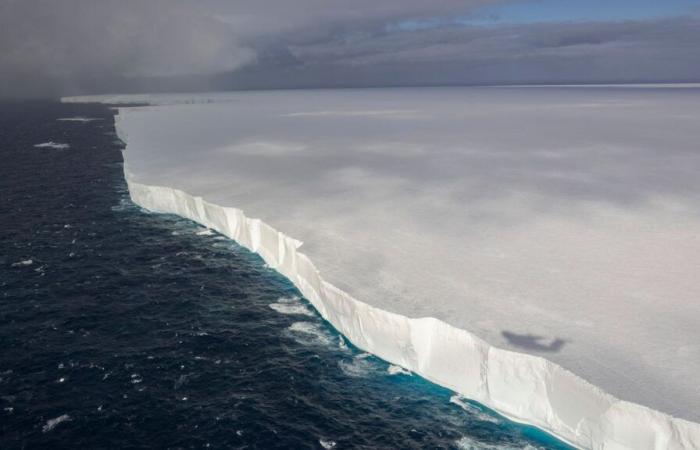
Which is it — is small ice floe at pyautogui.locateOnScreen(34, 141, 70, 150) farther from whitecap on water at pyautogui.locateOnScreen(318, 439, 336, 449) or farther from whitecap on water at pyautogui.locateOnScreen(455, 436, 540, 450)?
whitecap on water at pyautogui.locateOnScreen(455, 436, 540, 450)

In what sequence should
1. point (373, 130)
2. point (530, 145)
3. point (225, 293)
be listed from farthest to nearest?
point (373, 130), point (530, 145), point (225, 293)

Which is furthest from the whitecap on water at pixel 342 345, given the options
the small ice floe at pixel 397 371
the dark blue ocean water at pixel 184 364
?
the small ice floe at pixel 397 371

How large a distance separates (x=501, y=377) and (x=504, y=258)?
6073 millimetres

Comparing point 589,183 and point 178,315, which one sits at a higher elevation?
point 589,183

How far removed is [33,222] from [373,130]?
123ft

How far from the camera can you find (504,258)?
62.1 ft

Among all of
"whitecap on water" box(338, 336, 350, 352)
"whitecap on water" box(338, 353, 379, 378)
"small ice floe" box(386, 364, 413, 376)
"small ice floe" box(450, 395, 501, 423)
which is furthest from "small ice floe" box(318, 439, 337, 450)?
"whitecap on water" box(338, 336, 350, 352)

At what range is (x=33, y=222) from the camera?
99.9 ft

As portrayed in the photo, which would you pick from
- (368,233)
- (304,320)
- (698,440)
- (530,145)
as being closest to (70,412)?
(304,320)

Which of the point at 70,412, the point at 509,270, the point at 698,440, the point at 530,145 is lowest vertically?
the point at 70,412

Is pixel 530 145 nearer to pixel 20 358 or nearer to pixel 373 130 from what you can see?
pixel 373 130

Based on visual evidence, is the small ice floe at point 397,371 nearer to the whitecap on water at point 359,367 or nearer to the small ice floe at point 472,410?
the whitecap on water at point 359,367

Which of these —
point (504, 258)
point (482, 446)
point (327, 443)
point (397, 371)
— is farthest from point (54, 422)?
point (504, 258)

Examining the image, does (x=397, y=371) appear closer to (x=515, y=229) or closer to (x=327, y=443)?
(x=327, y=443)
